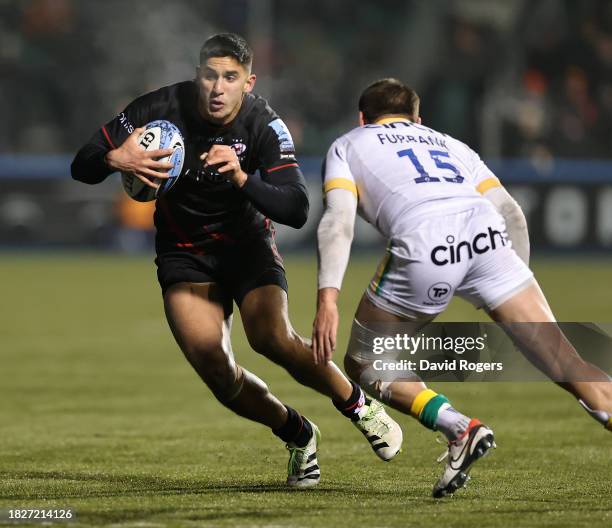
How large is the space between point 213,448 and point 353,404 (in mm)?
1715

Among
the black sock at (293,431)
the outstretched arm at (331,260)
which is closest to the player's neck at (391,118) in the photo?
the outstretched arm at (331,260)

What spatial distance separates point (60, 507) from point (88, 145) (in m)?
1.83

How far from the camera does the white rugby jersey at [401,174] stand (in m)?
5.84

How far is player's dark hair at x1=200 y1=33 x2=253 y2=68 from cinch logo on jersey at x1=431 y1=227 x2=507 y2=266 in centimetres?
148

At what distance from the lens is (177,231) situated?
6.84m

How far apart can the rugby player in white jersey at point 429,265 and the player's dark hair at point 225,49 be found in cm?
79

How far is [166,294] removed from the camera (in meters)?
6.80

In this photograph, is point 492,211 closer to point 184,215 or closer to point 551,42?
point 184,215

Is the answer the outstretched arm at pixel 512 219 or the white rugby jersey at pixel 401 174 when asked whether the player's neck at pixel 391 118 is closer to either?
the white rugby jersey at pixel 401 174

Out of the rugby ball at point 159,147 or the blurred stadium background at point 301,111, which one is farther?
the blurred stadium background at point 301,111

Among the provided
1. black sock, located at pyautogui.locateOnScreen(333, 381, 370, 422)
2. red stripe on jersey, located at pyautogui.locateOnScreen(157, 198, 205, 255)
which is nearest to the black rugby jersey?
red stripe on jersey, located at pyautogui.locateOnScreen(157, 198, 205, 255)

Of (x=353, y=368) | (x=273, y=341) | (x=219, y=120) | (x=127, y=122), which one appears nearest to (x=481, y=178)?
(x=353, y=368)

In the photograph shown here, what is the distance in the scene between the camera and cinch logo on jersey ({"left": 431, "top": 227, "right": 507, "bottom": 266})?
575 cm

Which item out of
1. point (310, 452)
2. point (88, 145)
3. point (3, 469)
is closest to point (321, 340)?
point (310, 452)
